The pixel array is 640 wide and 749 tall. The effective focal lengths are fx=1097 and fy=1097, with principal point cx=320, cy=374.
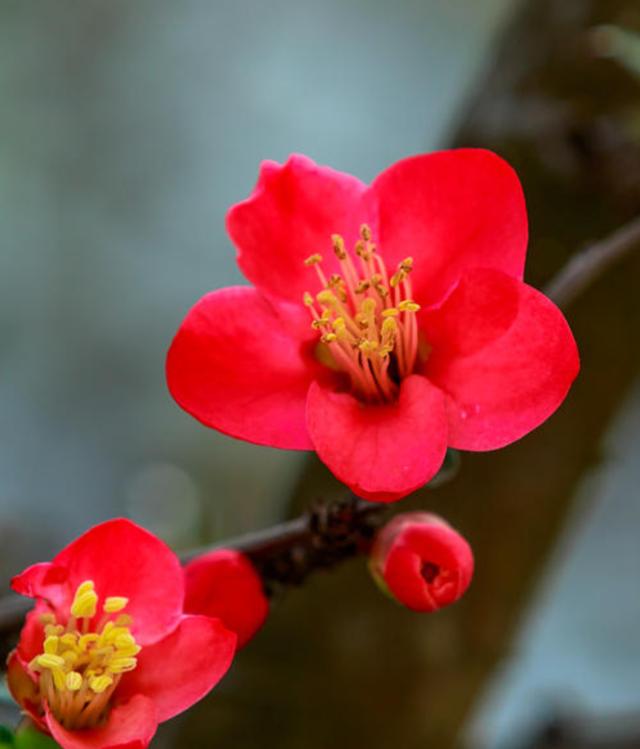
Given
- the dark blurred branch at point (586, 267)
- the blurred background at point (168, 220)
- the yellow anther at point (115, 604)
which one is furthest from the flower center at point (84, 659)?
the blurred background at point (168, 220)

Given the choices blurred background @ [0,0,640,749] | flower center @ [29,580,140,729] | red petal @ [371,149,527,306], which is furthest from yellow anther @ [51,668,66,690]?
blurred background @ [0,0,640,749]

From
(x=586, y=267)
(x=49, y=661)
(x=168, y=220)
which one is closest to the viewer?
(x=49, y=661)

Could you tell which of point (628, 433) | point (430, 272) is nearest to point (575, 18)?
point (430, 272)

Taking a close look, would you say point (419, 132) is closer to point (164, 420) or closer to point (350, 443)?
point (164, 420)

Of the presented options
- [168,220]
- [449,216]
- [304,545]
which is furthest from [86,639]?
[168,220]

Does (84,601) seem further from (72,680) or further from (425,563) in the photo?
(425,563)

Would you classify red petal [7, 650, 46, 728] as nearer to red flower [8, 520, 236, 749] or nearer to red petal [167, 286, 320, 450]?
red flower [8, 520, 236, 749]

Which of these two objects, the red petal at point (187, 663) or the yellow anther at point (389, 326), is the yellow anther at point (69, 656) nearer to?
the red petal at point (187, 663)
